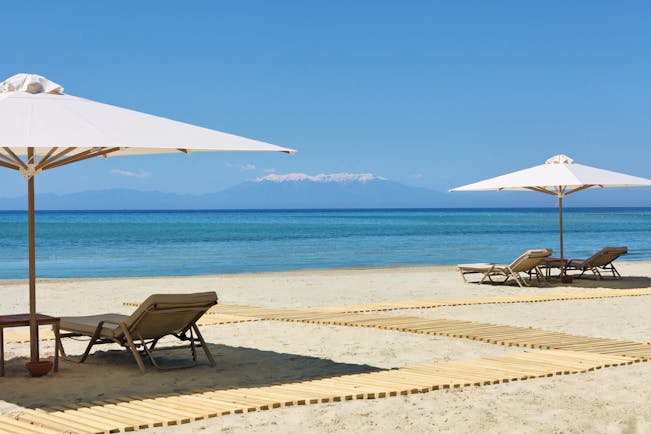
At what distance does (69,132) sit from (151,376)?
1.94m

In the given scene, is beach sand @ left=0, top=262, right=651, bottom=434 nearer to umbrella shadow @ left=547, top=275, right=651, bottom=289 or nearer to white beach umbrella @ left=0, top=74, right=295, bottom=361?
white beach umbrella @ left=0, top=74, right=295, bottom=361

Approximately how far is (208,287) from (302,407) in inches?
400

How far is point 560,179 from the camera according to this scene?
45.7 feet

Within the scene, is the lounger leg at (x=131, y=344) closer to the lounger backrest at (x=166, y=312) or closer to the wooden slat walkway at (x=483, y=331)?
the lounger backrest at (x=166, y=312)

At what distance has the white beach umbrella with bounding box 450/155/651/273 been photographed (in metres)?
13.9

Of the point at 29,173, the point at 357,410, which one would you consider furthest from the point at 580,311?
the point at 29,173

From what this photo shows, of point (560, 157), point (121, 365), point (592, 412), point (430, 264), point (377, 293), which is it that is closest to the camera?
point (592, 412)

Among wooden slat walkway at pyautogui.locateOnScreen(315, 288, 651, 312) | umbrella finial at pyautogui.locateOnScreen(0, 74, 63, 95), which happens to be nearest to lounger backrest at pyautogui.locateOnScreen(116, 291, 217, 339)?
umbrella finial at pyautogui.locateOnScreen(0, 74, 63, 95)

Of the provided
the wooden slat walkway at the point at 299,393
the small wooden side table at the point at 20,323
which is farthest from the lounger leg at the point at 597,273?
the small wooden side table at the point at 20,323

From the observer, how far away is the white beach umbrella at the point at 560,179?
45.6 feet

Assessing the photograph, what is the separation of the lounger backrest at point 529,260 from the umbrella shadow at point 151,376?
6.86 m

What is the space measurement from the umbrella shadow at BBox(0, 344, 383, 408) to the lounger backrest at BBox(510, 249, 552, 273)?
6856 millimetres

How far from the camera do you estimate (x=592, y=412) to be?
5.27m

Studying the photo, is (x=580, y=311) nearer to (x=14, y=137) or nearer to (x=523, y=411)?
(x=523, y=411)
